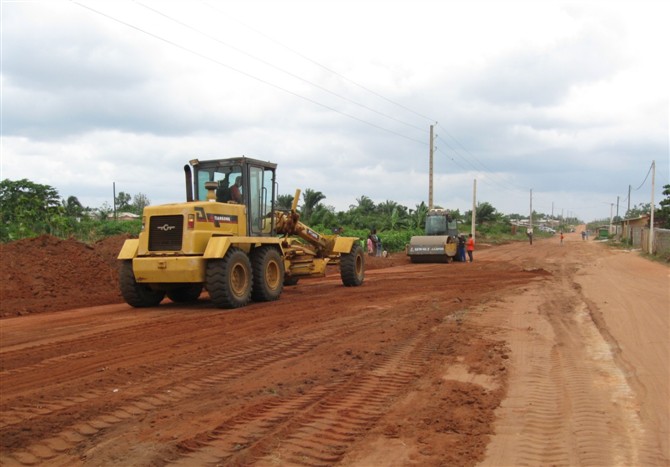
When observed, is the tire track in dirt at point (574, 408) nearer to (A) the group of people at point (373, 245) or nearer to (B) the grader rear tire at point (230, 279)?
(B) the grader rear tire at point (230, 279)

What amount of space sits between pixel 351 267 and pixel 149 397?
10397 millimetres

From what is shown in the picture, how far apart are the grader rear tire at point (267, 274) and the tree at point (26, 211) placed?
15416mm

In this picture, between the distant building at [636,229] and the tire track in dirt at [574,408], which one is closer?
the tire track in dirt at [574,408]

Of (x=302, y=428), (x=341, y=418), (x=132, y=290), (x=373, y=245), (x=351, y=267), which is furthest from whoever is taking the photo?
(x=373, y=245)

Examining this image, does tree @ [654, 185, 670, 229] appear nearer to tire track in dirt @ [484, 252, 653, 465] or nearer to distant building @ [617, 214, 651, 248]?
distant building @ [617, 214, 651, 248]

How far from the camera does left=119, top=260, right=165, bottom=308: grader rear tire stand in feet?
37.8

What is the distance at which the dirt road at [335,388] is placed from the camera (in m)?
4.29

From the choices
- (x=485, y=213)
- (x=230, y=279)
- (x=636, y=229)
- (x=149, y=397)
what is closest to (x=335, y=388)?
(x=149, y=397)

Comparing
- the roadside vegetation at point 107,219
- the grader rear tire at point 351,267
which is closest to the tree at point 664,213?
the roadside vegetation at point 107,219

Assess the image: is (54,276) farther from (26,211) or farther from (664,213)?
(664,213)

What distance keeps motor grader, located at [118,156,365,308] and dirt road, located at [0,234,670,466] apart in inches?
31.7

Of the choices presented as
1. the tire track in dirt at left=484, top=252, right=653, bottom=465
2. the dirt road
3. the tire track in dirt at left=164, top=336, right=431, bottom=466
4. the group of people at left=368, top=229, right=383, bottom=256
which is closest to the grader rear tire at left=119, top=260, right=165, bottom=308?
the dirt road

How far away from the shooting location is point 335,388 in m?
5.77

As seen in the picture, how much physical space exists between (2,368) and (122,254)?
5.03 m
